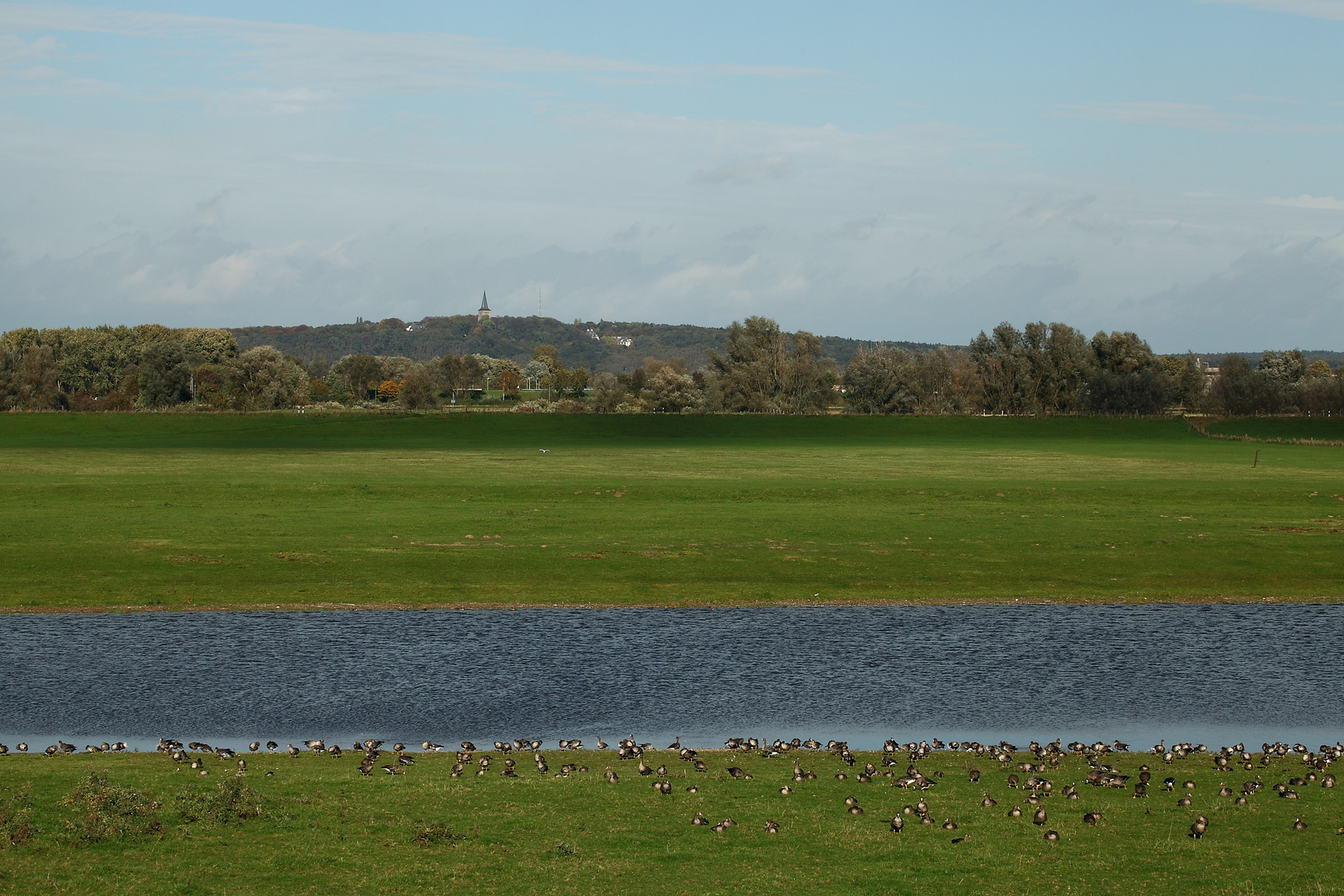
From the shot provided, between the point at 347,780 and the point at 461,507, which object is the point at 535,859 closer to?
the point at 347,780

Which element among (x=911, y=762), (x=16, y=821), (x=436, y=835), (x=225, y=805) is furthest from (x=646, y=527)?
(x=16, y=821)

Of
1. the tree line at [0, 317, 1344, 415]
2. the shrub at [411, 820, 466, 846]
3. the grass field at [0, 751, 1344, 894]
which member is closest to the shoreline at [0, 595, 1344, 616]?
the grass field at [0, 751, 1344, 894]

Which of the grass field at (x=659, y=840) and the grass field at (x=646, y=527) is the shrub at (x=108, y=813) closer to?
the grass field at (x=659, y=840)

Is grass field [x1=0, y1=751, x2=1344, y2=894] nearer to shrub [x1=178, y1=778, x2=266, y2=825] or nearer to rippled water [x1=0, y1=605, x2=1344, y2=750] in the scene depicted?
shrub [x1=178, y1=778, x2=266, y2=825]

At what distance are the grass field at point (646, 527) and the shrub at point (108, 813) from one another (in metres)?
16.8

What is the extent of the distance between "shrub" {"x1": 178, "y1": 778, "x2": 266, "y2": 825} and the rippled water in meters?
4.81

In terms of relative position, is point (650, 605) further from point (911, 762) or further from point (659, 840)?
point (659, 840)

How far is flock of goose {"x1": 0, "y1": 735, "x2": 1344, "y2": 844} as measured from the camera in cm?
1339

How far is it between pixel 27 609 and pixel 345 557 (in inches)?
364

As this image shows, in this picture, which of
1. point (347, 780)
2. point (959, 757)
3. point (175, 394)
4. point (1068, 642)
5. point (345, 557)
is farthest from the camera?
point (175, 394)

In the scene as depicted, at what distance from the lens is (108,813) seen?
11961 millimetres

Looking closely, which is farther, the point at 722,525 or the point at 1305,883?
the point at 722,525

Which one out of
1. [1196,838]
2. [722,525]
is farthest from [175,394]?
[1196,838]

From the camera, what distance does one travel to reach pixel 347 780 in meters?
14.3
